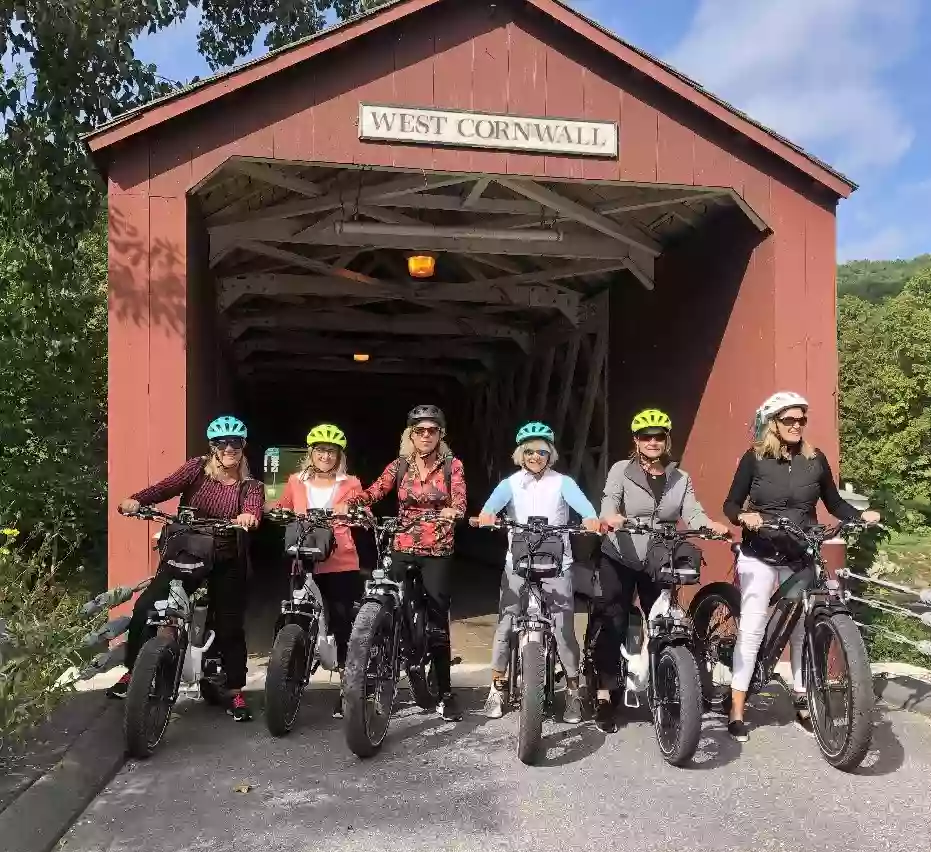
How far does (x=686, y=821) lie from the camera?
11.7ft

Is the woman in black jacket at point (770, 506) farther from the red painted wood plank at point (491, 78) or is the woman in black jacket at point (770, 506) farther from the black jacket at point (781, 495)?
the red painted wood plank at point (491, 78)

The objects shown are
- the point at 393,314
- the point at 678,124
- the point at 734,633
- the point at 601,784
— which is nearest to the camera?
the point at 601,784

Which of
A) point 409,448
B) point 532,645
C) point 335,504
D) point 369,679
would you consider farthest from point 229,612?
point 532,645

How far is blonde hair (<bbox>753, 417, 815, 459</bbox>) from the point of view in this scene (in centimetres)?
466

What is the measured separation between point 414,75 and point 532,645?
12.4 feet

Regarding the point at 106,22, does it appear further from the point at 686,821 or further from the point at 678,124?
the point at 686,821


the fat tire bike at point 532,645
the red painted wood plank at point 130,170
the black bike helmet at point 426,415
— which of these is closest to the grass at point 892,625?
the fat tire bike at point 532,645

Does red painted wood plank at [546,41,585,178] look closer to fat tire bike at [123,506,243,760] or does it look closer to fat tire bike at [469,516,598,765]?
fat tire bike at [469,516,598,765]

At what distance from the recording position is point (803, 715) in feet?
15.7

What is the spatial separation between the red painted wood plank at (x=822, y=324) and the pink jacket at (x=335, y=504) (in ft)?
10.7

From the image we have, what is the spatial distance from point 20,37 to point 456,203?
169 inches

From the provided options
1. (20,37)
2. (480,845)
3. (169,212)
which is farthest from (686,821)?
(20,37)

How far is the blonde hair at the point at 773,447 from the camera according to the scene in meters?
4.66

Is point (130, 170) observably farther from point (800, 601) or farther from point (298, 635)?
point (800, 601)
